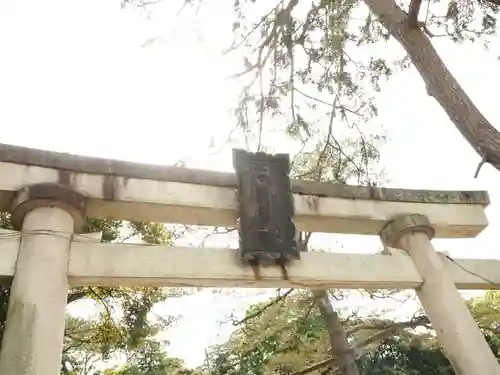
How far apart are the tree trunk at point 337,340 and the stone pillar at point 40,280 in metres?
4.29

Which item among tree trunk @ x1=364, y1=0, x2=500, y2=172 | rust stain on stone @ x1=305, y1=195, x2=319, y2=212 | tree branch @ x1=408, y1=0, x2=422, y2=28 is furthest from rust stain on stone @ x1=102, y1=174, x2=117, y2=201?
tree branch @ x1=408, y1=0, x2=422, y2=28

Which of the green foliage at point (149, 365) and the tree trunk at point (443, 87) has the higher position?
the green foliage at point (149, 365)

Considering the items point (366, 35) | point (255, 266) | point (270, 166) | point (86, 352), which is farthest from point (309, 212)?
point (86, 352)

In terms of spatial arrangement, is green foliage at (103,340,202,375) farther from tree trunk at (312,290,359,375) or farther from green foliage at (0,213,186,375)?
tree trunk at (312,290,359,375)

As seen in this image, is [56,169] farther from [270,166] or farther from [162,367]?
[162,367]

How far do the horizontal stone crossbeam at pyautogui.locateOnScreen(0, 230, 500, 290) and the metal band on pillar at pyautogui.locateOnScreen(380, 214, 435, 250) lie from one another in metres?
0.16

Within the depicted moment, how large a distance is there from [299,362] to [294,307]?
84 centimetres

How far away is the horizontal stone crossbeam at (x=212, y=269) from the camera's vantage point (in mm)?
2932

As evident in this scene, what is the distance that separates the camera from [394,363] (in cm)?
852

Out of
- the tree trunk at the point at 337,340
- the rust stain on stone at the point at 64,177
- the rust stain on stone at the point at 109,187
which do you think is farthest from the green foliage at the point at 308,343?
the rust stain on stone at the point at 64,177

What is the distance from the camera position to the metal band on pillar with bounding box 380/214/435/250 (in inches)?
151

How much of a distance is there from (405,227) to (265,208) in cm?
119

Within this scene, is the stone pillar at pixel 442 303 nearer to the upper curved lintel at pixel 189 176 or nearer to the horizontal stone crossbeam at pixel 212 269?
the horizontal stone crossbeam at pixel 212 269

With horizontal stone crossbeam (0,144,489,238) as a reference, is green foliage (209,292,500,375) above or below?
above
